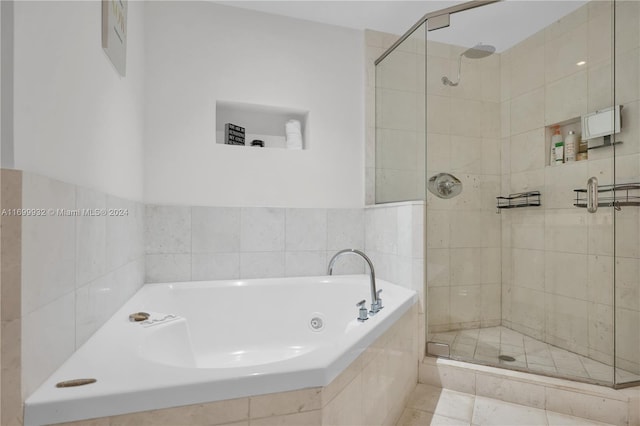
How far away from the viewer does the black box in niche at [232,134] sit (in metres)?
2.33

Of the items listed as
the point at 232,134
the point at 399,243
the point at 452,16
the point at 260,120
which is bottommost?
the point at 399,243

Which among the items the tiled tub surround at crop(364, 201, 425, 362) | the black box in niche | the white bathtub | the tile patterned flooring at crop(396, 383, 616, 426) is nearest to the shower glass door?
the tiled tub surround at crop(364, 201, 425, 362)

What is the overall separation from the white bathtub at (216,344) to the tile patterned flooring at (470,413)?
1.58ft

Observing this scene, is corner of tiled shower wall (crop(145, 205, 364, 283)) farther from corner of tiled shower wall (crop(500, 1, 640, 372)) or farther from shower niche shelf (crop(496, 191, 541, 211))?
corner of tiled shower wall (crop(500, 1, 640, 372))

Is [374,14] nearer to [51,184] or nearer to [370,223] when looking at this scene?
[370,223]

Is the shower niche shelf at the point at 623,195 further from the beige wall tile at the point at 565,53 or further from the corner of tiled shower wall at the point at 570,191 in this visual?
the beige wall tile at the point at 565,53

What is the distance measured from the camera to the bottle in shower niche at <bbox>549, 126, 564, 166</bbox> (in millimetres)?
2172

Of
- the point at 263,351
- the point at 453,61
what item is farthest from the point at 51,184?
the point at 453,61

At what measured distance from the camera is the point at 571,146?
210 cm

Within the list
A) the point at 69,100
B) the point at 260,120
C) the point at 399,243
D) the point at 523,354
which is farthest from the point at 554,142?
the point at 69,100

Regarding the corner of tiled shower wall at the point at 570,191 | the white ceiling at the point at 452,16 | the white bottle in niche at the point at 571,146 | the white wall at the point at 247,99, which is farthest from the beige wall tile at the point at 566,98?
the white wall at the point at 247,99

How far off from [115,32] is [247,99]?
3.28 feet

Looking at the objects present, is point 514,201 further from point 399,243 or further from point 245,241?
point 245,241

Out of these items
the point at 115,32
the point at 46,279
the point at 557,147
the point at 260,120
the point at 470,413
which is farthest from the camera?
the point at 260,120
